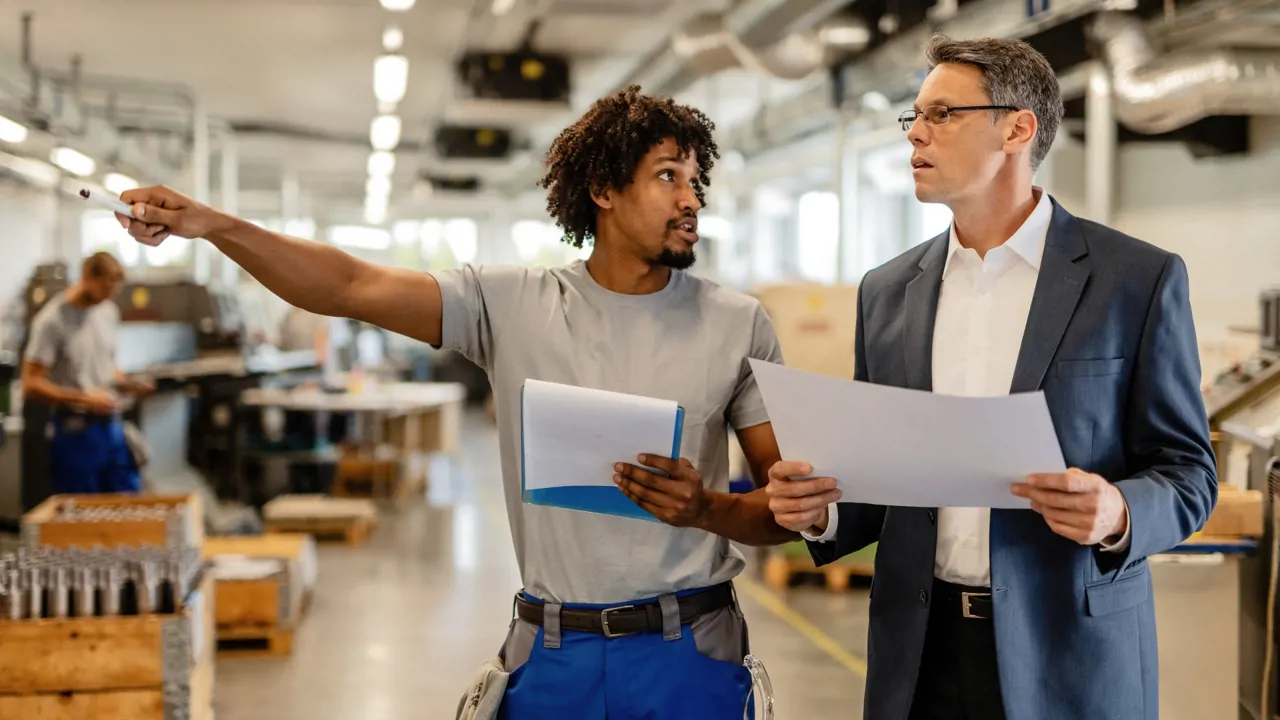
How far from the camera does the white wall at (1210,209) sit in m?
7.32

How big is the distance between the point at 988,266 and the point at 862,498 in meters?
0.43

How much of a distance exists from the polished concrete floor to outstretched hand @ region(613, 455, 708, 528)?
10.3 ft

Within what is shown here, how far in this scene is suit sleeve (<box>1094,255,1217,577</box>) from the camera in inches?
64.1

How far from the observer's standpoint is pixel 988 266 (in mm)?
1796

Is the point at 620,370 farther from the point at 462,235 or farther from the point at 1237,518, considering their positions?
the point at 462,235

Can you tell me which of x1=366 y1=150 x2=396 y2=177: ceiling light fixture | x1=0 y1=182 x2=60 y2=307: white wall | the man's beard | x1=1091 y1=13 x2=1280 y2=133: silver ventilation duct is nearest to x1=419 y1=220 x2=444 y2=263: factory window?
x1=366 y1=150 x2=396 y2=177: ceiling light fixture

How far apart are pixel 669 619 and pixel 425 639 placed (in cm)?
424

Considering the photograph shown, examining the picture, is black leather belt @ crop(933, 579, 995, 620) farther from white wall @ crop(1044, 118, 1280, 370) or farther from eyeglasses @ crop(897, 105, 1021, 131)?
white wall @ crop(1044, 118, 1280, 370)

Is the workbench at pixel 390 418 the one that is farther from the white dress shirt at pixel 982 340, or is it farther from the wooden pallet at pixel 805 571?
the white dress shirt at pixel 982 340

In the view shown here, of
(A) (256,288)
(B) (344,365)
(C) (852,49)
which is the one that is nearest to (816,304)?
(C) (852,49)

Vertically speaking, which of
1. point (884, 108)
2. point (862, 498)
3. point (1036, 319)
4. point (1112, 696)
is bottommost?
point (1112, 696)

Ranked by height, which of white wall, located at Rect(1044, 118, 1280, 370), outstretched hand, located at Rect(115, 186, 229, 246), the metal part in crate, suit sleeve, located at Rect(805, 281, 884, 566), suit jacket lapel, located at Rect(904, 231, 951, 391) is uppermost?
white wall, located at Rect(1044, 118, 1280, 370)

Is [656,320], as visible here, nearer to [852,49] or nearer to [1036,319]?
[1036,319]

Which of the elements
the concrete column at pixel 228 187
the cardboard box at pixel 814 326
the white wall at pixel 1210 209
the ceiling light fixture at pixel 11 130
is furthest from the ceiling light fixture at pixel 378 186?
the cardboard box at pixel 814 326
